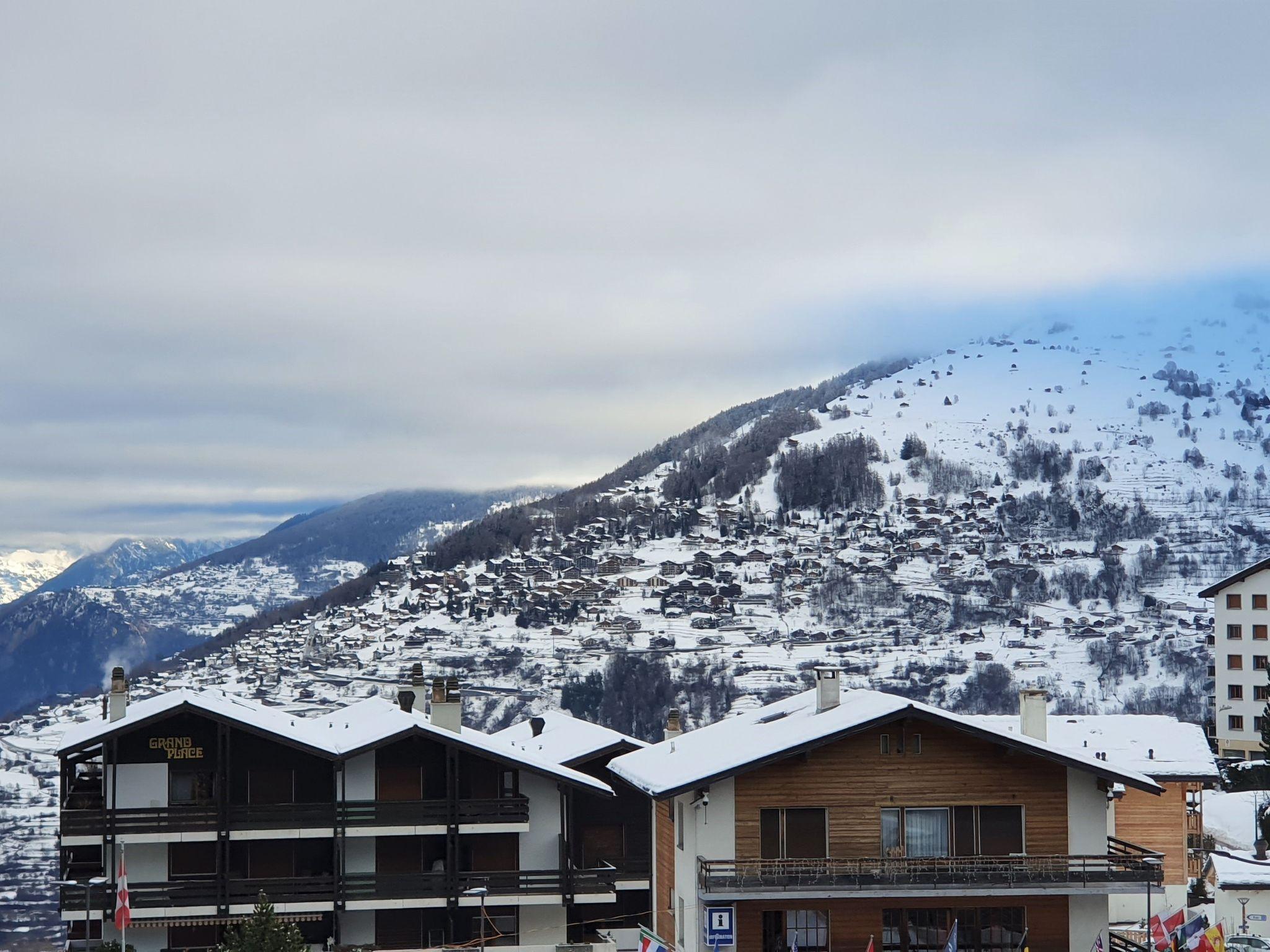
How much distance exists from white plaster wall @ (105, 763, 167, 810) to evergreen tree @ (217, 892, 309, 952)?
483 inches

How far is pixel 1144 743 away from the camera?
51844 mm

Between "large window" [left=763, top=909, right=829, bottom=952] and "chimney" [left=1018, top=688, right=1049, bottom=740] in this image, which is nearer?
"large window" [left=763, top=909, right=829, bottom=952]

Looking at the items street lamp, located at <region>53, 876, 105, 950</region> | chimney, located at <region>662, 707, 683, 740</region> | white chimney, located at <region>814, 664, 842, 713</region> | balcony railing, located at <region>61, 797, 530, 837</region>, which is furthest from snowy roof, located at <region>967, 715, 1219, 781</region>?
street lamp, located at <region>53, 876, 105, 950</region>

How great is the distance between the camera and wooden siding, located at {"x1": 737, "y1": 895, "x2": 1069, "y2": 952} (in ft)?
114

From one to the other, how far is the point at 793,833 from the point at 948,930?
12.4 feet

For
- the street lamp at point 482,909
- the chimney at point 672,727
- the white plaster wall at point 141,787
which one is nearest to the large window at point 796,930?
the street lamp at point 482,909

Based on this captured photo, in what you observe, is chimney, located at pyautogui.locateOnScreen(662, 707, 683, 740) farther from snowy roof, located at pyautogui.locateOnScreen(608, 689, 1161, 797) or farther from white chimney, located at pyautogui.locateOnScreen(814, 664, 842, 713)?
white chimney, located at pyautogui.locateOnScreen(814, 664, 842, 713)

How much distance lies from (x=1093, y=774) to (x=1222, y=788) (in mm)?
49634

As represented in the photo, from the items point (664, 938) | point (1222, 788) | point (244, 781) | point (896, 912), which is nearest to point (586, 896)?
point (664, 938)

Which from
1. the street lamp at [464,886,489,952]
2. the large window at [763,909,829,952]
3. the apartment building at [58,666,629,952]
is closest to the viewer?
the large window at [763,909,829,952]

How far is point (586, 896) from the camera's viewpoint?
150 ft

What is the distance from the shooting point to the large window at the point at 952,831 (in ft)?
116

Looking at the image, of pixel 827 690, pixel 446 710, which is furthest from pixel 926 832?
pixel 446 710

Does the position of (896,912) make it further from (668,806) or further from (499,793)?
(499,793)
